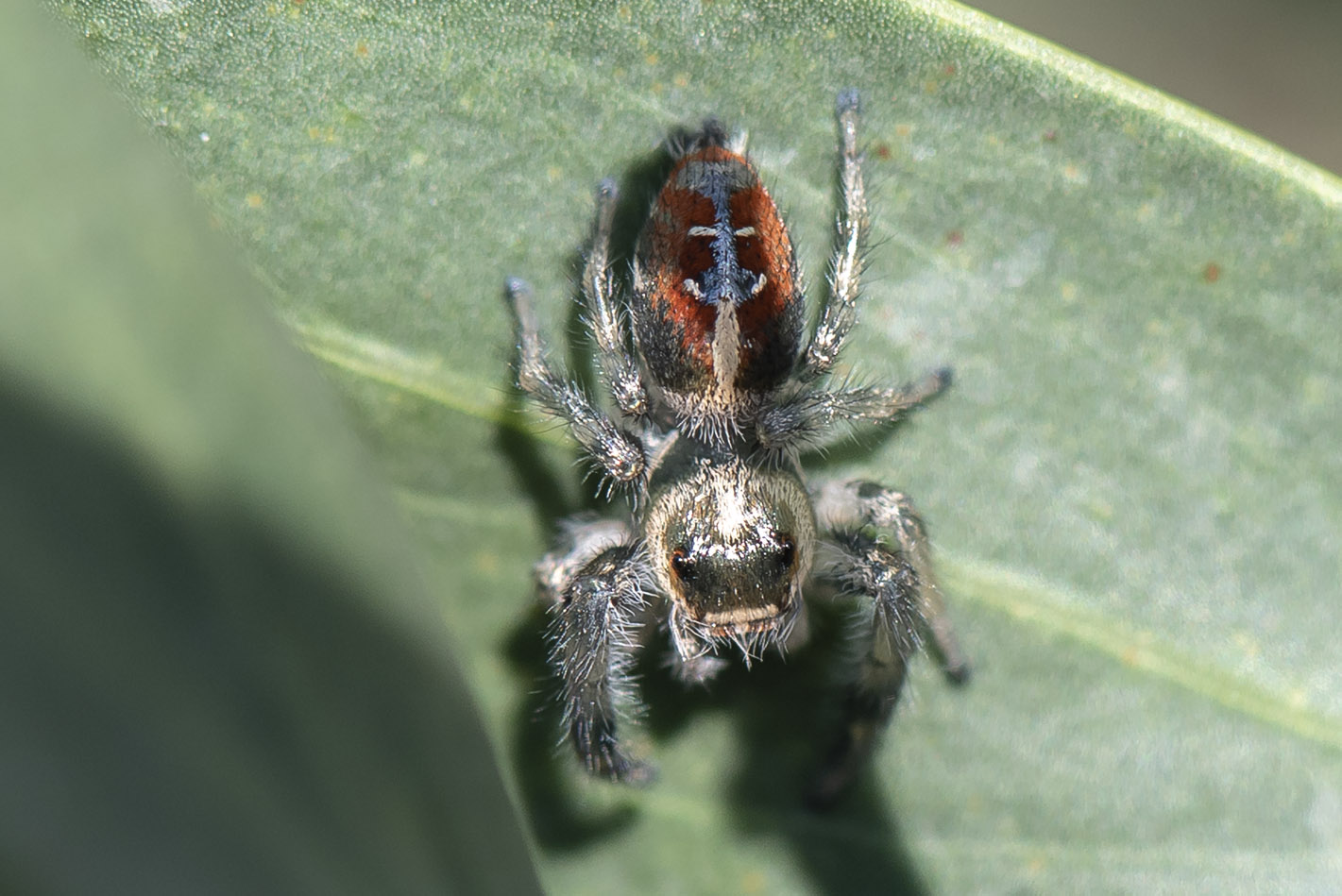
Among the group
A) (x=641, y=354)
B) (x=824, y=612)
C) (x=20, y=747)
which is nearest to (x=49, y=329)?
(x=20, y=747)

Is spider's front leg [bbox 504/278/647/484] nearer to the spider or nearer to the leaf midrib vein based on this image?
the spider

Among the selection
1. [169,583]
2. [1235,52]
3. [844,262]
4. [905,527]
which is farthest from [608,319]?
[1235,52]

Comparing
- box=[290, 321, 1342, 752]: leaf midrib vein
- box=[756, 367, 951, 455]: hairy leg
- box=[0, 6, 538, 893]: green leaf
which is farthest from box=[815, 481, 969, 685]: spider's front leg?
box=[0, 6, 538, 893]: green leaf

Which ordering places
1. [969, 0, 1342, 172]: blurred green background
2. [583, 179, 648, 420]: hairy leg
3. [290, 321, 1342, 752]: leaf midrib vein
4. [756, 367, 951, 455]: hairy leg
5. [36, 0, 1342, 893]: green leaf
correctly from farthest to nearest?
[969, 0, 1342, 172]: blurred green background < [290, 321, 1342, 752]: leaf midrib vein < [756, 367, 951, 455]: hairy leg < [583, 179, 648, 420]: hairy leg < [36, 0, 1342, 893]: green leaf

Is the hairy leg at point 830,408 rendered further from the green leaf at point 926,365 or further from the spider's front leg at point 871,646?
the spider's front leg at point 871,646

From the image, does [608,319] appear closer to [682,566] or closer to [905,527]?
[682,566]

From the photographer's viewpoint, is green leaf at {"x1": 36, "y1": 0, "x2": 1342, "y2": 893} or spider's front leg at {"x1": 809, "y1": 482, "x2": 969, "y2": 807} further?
spider's front leg at {"x1": 809, "y1": 482, "x2": 969, "y2": 807}
